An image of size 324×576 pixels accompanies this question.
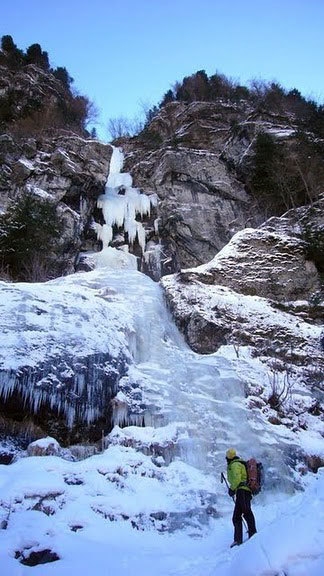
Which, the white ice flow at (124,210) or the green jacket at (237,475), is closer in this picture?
the green jacket at (237,475)

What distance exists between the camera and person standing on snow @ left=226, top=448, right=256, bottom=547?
20.2 ft

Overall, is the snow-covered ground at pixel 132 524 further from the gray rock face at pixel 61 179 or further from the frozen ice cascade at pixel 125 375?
the gray rock face at pixel 61 179

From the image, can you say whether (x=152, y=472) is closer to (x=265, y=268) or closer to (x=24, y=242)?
(x=265, y=268)

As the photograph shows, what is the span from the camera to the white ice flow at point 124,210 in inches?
899

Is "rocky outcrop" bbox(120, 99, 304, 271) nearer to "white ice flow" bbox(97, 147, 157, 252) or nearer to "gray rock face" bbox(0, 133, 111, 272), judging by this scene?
"white ice flow" bbox(97, 147, 157, 252)

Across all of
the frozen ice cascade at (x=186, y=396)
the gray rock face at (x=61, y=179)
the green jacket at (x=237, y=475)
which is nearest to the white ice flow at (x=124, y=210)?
the gray rock face at (x=61, y=179)

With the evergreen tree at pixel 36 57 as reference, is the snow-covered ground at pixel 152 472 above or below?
below

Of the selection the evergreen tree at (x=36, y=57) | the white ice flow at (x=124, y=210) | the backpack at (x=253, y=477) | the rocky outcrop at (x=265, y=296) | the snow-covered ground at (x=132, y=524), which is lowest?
the snow-covered ground at (x=132, y=524)

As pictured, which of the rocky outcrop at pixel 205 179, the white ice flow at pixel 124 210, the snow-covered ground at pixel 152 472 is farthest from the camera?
the white ice flow at pixel 124 210

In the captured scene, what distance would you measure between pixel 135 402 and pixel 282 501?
333 centimetres

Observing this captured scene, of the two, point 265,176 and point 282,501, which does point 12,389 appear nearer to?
point 282,501

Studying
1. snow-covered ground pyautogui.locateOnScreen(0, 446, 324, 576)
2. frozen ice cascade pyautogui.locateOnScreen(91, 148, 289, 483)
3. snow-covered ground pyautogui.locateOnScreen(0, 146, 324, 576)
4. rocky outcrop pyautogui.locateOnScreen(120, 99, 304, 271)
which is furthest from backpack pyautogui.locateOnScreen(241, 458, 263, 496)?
rocky outcrop pyautogui.locateOnScreen(120, 99, 304, 271)

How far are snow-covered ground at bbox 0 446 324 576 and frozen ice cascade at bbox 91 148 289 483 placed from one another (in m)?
0.80

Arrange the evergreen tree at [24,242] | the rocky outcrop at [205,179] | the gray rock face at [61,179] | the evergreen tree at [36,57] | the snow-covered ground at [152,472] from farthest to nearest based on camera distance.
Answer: the evergreen tree at [36,57]
the rocky outcrop at [205,179]
the gray rock face at [61,179]
the evergreen tree at [24,242]
the snow-covered ground at [152,472]
